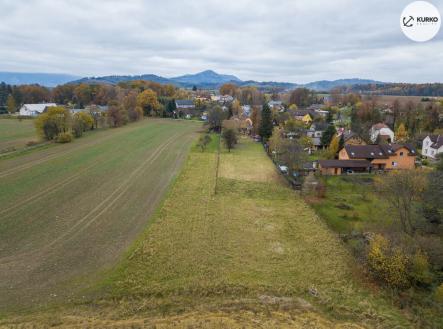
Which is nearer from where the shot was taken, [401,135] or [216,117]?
[401,135]

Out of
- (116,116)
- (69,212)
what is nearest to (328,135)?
(69,212)

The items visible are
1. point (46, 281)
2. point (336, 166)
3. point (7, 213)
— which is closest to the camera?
point (46, 281)

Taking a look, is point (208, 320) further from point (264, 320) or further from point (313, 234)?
point (313, 234)

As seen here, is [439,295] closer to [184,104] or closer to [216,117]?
[216,117]

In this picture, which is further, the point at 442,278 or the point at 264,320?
the point at 442,278

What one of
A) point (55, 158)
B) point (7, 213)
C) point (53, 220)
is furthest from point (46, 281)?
point (55, 158)

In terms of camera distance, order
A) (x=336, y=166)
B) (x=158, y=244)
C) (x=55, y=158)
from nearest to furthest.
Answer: (x=158, y=244), (x=336, y=166), (x=55, y=158)

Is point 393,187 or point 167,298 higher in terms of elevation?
point 393,187
